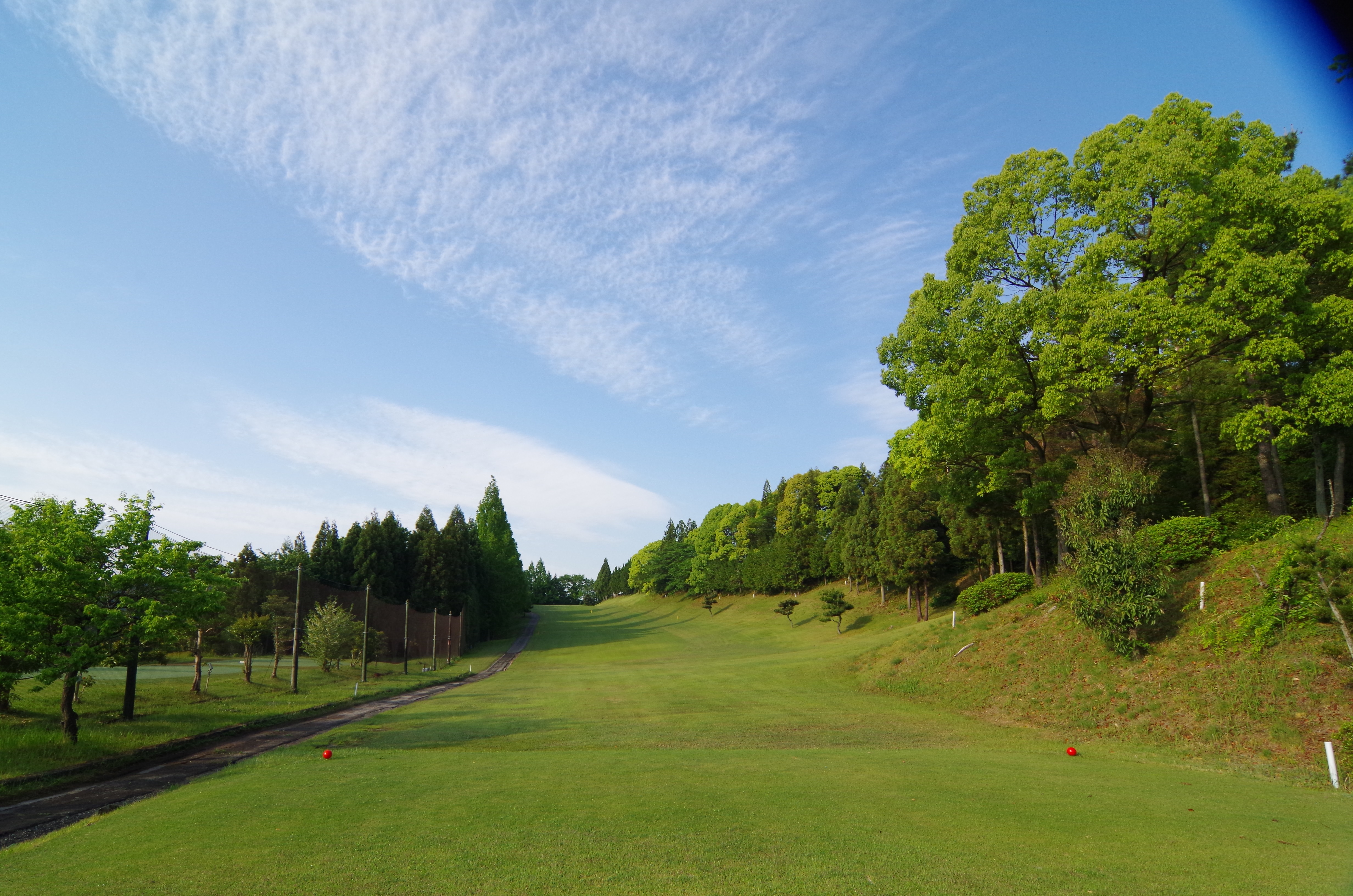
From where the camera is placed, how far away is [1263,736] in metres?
14.2

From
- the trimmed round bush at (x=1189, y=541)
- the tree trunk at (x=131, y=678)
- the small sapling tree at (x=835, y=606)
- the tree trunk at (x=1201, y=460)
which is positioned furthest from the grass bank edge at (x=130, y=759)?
the small sapling tree at (x=835, y=606)

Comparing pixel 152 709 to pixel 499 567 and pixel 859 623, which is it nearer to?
pixel 859 623

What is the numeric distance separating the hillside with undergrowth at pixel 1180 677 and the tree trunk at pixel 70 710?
2374 centimetres

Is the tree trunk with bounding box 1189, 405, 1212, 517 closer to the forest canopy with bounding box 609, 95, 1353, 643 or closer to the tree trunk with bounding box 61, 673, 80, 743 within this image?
the forest canopy with bounding box 609, 95, 1353, 643

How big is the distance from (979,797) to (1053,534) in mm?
36515

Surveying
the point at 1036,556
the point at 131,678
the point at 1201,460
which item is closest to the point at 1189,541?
the point at 1201,460

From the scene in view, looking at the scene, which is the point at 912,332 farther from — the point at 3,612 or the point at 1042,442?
the point at 3,612

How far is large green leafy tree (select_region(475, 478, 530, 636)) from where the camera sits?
71938mm

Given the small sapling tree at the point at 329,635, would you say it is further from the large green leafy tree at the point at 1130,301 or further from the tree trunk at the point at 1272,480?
the tree trunk at the point at 1272,480

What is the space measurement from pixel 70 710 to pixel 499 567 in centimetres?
5918

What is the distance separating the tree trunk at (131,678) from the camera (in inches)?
678

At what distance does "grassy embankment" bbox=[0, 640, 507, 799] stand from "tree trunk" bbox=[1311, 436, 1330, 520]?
32.9m

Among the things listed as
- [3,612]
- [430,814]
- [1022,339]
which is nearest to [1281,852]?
[430,814]

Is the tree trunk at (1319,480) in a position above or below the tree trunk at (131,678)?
above
